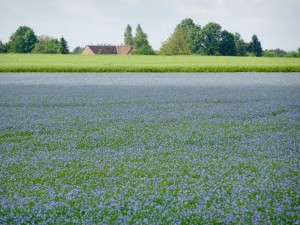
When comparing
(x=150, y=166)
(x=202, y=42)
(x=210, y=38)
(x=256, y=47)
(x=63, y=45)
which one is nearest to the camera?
(x=150, y=166)

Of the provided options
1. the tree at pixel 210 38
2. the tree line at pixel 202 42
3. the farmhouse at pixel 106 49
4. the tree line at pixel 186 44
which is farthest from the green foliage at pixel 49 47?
the tree at pixel 210 38

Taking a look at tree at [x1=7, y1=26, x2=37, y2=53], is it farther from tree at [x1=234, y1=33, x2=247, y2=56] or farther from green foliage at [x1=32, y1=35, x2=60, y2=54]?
tree at [x1=234, y1=33, x2=247, y2=56]

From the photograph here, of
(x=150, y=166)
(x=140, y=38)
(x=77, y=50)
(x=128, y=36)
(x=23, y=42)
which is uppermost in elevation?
(x=128, y=36)

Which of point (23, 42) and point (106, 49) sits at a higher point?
point (23, 42)

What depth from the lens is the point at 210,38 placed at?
3969 inches

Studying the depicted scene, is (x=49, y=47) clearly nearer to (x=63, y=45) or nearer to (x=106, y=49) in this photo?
(x=63, y=45)

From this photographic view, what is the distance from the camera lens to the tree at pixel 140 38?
379 feet

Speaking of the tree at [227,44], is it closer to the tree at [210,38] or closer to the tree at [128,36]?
the tree at [210,38]

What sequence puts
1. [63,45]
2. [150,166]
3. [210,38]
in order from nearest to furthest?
[150,166], [63,45], [210,38]

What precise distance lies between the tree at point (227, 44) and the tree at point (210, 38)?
1.41 metres

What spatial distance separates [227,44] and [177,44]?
1596 cm

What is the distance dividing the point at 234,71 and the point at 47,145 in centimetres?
3287

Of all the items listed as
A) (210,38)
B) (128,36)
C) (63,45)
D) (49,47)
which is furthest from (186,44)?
(128,36)

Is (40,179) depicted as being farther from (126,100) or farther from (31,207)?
(126,100)
